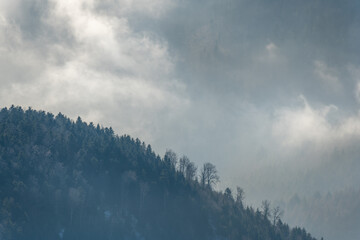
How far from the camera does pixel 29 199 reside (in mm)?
171625

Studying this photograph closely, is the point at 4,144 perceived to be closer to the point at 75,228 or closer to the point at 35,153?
the point at 35,153

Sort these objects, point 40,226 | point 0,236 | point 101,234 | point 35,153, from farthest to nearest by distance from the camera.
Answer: point 35,153, point 101,234, point 40,226, point 0,236

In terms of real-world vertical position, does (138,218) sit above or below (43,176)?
below

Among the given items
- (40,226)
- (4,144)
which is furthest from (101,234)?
(4,144)

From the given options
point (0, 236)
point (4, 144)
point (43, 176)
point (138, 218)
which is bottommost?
point (0, 236)

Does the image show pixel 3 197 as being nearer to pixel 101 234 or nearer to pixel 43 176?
pixel 43 176

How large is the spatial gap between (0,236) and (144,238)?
56.1m

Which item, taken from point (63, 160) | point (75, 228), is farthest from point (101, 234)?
point (63, 160)

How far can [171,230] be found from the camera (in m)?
196

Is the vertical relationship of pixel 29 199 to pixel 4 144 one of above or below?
below

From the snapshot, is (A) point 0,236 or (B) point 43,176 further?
(B) point 43,176

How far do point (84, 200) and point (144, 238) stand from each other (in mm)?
28525

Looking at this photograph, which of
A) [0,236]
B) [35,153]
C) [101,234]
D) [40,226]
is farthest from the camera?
[35,153]

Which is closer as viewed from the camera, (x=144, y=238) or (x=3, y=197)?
(x=3, y=197)
